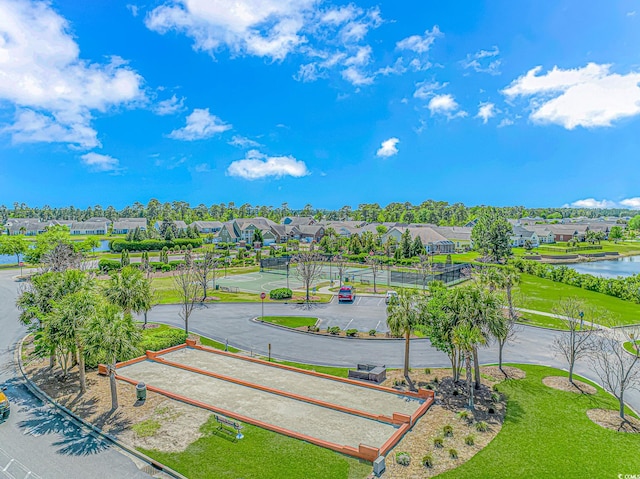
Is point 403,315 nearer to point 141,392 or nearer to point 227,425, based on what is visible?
point 227,425

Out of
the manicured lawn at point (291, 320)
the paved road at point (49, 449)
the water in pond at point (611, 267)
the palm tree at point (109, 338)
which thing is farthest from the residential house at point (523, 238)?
the paved road at point (49, 449)

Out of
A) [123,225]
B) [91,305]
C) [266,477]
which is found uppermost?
[123,225]

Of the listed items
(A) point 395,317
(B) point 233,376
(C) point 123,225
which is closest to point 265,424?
(B) point 233,376

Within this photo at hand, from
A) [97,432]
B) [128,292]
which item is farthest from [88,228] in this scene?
[97,432]

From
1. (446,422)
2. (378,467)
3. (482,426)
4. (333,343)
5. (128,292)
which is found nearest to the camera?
(378,467)

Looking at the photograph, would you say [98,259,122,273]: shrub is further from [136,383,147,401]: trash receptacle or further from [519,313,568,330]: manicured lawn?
[519,313,568,330]: manicured lawn

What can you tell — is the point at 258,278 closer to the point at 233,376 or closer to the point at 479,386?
the point at 233,376
